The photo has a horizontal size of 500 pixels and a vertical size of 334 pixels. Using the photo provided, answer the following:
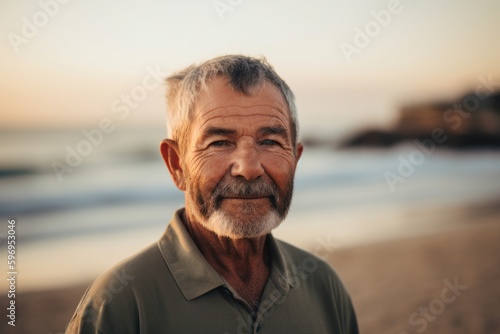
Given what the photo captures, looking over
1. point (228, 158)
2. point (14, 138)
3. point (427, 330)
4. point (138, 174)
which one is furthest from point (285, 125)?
point (14, 138)

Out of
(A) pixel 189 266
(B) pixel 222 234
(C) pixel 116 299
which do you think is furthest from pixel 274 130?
(C) pixel 116 299

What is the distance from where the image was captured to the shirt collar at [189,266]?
1.85 meters

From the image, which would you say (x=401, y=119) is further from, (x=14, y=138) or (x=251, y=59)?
(x=251, y=59)

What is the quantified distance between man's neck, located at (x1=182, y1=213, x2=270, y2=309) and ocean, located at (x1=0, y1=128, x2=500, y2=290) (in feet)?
18.3

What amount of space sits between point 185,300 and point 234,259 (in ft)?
1.08

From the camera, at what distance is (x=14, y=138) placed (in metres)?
18.5

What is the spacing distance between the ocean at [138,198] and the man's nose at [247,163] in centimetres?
584

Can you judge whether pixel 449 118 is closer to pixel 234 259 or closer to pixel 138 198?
pixel 138 198

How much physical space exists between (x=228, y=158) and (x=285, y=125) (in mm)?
291

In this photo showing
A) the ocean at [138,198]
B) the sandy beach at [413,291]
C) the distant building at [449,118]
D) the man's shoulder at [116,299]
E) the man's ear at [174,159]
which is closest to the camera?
the man's shoulder at [116,299]

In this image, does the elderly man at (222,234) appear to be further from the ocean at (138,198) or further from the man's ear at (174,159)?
the ocean at (138,198)

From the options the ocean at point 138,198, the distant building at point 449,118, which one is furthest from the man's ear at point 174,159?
the distant building at point 449,118

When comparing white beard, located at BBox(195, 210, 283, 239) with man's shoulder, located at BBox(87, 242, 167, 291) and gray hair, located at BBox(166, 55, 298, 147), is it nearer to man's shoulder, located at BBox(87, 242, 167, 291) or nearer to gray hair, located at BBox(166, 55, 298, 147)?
man's shoulder, located at BBox(87, 242, 167, 291)

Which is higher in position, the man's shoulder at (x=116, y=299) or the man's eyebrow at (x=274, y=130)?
the man's eyebrow at (x=274, y=130)
